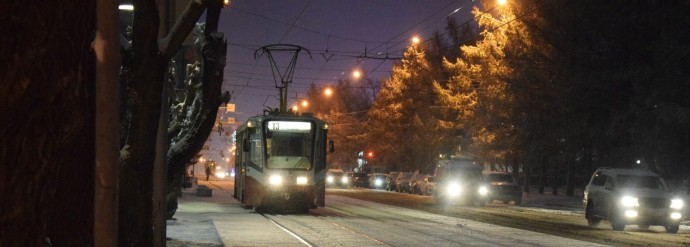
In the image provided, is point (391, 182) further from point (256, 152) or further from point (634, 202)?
point (634, 202)

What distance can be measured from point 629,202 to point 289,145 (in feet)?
35.1

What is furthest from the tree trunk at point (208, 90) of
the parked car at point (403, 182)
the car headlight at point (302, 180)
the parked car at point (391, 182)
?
the parked car at point (391, 182)

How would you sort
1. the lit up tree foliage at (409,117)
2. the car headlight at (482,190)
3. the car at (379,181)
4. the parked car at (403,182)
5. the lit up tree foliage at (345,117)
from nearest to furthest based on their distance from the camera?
1. the car headlight at (482,190)
2. the parked car at (403,182)
3. the lit up tree foliage at (409,117)
4. the car at (379,181)
5. the lit up tree foliage at (345,117)

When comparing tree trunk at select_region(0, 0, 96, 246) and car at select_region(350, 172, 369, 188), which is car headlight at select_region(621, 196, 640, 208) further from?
car at select_region(350, 172, 369, 188)

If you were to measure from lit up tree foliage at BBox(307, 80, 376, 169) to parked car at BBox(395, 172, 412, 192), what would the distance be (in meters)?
18.8

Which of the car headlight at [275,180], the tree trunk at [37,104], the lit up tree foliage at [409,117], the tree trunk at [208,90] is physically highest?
the lit up tree foliage at [409,117]

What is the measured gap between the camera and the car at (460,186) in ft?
131

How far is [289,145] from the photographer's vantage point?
2872 centimetres

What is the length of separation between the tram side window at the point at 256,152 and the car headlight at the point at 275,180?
1.88 ft

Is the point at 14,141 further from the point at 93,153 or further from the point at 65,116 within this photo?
the point at 93,153

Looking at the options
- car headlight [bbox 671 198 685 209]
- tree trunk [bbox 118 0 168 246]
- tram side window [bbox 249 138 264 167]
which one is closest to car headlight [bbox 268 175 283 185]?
tram side window [bbox 249 138 264 167]

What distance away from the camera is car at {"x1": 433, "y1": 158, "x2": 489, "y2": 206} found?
3984 cm

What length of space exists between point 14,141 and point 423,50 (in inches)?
2381

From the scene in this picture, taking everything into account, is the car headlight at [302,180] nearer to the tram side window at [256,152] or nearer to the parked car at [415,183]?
the tram side window at [256,152]
